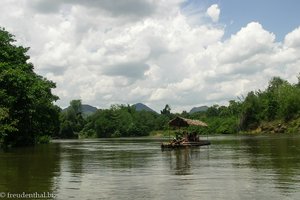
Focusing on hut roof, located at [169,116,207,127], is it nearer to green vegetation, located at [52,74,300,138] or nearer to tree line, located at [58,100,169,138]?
green vegetation, located at [52,74,300,138]

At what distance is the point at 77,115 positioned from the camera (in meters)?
181

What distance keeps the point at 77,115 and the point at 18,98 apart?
422 feet

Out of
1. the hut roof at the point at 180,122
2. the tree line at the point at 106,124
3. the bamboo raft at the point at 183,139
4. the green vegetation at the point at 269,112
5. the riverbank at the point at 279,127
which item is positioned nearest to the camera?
the bamboo raft at the point at 183,139

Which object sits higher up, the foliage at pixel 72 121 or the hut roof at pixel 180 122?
the foliage at pixel 72 121

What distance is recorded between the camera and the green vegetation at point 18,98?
47.5 m

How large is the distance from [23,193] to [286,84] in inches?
5231

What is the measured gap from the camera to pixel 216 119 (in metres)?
164

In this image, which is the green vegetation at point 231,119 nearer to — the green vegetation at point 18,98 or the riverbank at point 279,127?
the riverbank at point 279,127

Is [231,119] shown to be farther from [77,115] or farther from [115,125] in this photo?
[77,115]

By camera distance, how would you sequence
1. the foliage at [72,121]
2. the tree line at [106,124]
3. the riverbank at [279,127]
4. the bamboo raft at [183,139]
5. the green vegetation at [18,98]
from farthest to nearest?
the tree line at [106,124], the foliage at [72,121], the riverbank at [279,127], the green vegetation at [18,98], the bamboo raft at [183,139]

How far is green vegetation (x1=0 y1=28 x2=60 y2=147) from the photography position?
47500 mm

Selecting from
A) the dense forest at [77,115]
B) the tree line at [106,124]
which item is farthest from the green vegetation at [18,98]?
the tree line at [106,124]

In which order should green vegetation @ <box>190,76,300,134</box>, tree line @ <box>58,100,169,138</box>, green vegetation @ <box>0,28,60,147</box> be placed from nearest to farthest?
green vegetation @ <box>0,28,60,147</box>
green vegetation @ <box>190,76,300,134</box>
tree line @ <box>58,100,169,138</box>

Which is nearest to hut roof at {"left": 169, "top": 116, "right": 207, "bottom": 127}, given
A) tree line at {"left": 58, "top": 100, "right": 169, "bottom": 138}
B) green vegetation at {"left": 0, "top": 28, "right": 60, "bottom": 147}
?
green vegetation at {"left": 0, "top": 28, "right": 60, "bottom": 147}
